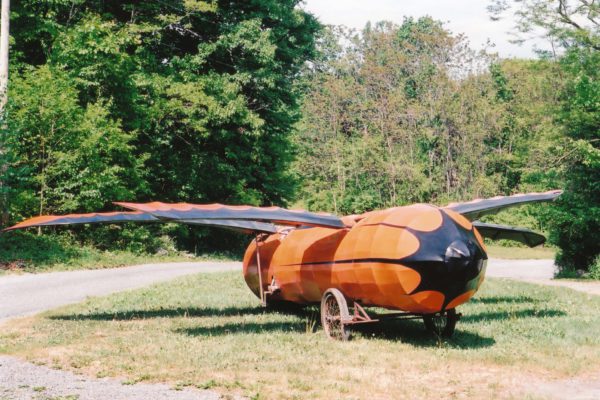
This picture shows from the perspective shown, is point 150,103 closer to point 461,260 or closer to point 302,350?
point 302,350

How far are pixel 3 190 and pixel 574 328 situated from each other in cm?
1914

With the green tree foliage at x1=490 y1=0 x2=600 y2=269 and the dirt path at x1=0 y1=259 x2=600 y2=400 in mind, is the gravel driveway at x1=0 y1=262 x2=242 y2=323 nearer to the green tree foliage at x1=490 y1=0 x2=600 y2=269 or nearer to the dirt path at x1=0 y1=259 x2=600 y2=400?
the dirt path at x1=0 y1=259 x2=600 y2=400

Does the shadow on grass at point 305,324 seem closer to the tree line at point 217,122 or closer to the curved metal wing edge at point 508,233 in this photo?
the curved metal wing edge at point 508,233

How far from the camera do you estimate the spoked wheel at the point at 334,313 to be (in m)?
10.5

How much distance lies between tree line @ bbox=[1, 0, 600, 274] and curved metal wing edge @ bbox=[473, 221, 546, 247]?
464 inches

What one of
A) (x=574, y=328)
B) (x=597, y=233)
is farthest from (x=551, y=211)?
(x=574, y=328)

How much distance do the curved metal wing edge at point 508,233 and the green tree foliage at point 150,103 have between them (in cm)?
1645

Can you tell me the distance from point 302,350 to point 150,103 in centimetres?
2417

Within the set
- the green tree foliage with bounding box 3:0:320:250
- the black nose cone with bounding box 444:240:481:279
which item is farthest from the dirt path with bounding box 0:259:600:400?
the green tree foliage with bounding box 3:0:320:250

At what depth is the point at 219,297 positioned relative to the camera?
53.5ft

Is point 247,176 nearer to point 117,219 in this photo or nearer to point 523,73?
point 117,219

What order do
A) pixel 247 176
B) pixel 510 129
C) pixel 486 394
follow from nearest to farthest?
1. pixel 486 394
2. pixel 247 176
3. pixel 510 129

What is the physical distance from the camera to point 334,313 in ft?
36.4

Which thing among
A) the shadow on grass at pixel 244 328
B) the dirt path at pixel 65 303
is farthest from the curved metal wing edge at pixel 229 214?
the dirt path at pixel 65 303
